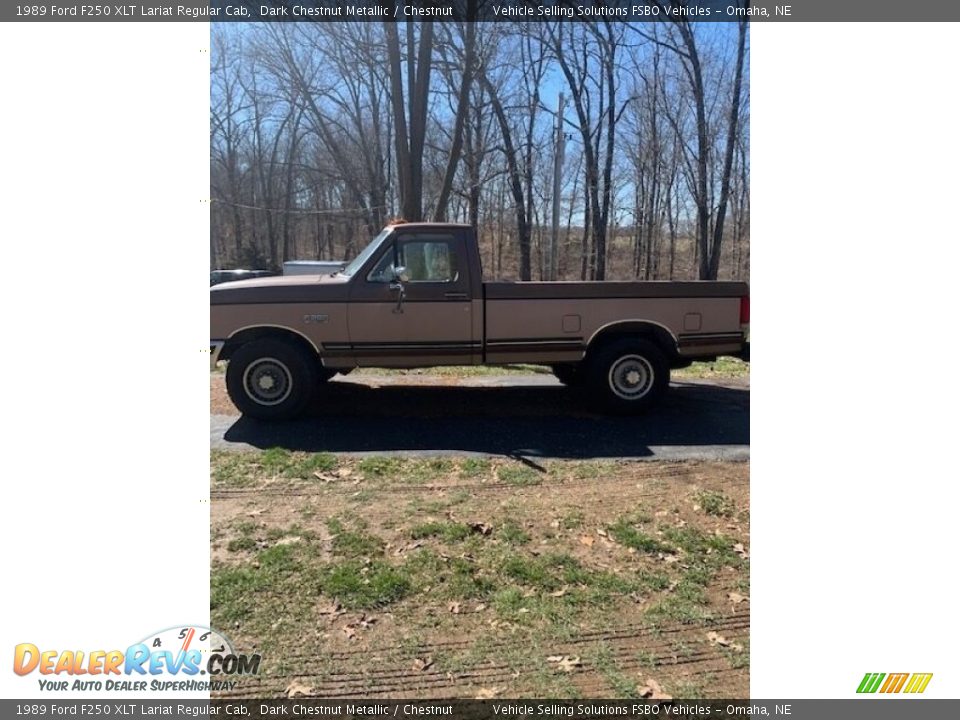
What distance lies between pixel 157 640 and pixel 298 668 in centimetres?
51

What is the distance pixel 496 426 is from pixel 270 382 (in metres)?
2.21

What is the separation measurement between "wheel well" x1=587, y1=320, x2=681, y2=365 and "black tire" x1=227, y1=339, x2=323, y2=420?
288cm

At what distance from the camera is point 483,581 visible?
3016 millimetres

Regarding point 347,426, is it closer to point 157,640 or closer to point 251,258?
point 157,640

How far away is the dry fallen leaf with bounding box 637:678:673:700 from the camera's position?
230 centimetres

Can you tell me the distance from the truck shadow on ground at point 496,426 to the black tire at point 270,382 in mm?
155

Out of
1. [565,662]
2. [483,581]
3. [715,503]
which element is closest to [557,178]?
[715,503]

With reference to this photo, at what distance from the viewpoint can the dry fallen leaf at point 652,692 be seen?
2.30 m

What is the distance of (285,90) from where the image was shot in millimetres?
11656

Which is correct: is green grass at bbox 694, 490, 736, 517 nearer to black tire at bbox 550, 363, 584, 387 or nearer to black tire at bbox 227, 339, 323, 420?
black tire at bbox 550, 363, 584, 387

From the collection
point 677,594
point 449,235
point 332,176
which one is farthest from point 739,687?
point 332,176
